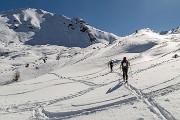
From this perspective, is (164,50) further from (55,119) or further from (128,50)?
(55,119)

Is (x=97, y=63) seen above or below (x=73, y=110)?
above

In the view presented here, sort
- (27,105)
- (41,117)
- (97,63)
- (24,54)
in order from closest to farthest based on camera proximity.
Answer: (41,117), (27,105), (97,63), (24,54)

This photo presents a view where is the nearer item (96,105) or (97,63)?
(96,105)

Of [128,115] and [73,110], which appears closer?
[128,115]

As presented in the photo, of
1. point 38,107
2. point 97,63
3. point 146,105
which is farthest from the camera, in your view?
point 97,63

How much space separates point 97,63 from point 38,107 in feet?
159

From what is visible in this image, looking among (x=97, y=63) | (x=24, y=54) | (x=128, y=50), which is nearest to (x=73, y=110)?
(x=97, y=63)

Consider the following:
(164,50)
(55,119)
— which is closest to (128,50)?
(164,50)

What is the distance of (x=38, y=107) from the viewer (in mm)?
20609

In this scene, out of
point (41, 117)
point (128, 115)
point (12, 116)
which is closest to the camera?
point (128, 115)

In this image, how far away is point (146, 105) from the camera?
52.6 ft

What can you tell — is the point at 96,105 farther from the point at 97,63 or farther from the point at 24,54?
the point at 24,54

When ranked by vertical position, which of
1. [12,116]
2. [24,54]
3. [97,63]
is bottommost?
[12,116]

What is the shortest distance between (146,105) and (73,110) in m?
3.68
